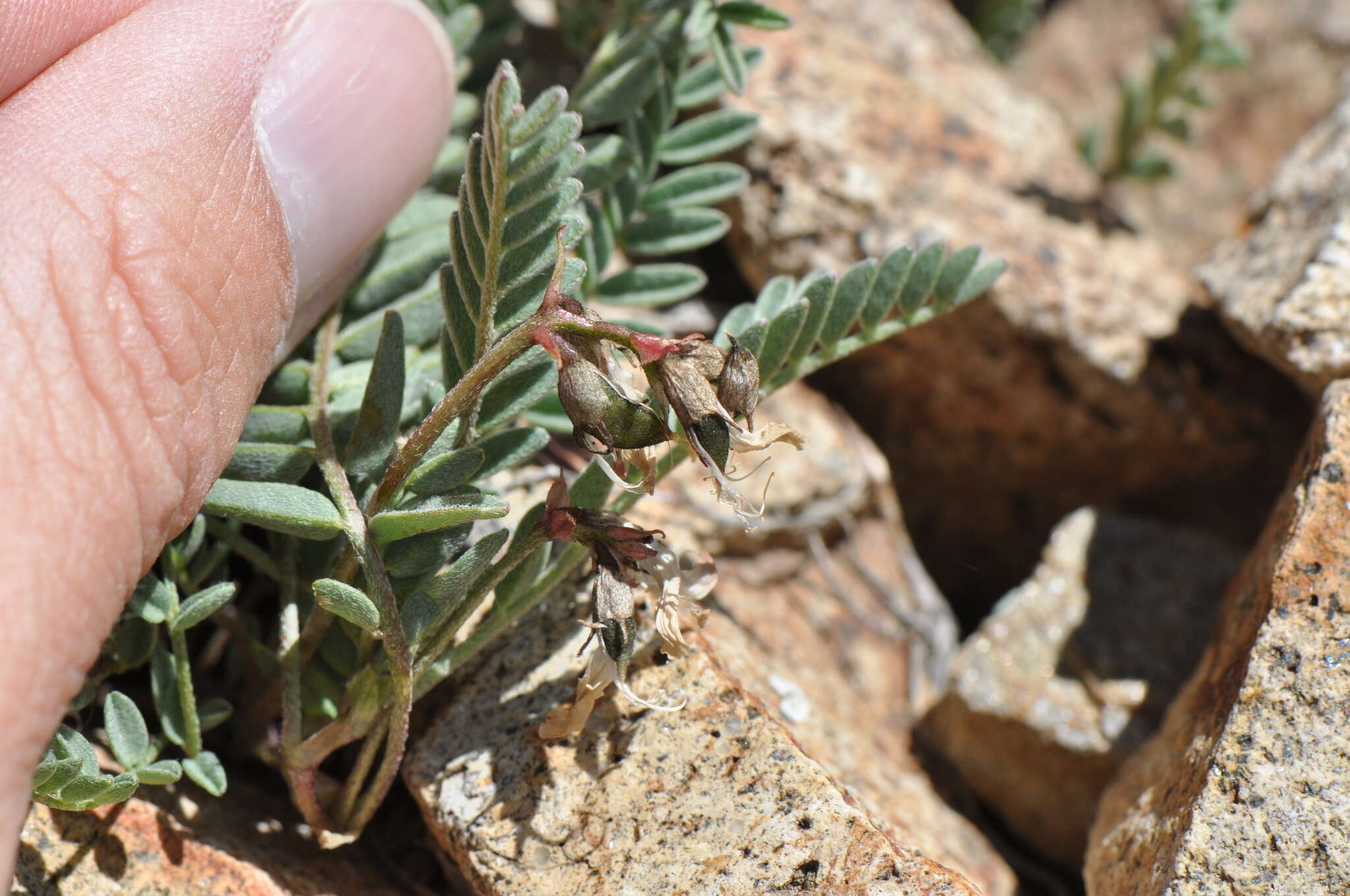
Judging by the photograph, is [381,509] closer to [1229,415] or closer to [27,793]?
[27,793]

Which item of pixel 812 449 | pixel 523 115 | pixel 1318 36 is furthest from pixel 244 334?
pixel 1318 36

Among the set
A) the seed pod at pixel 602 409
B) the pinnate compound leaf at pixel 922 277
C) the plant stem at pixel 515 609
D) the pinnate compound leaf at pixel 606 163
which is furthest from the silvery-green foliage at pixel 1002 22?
the seed pod at pixel 602 409

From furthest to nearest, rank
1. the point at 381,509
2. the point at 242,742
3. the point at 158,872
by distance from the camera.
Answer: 1. the point at 242,742
2. the point at 158,872
3. the point at 381,509

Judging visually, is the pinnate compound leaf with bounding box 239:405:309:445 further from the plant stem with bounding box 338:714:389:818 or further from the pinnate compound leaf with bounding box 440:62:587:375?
the plant stem with bounding box 338:714:389:818

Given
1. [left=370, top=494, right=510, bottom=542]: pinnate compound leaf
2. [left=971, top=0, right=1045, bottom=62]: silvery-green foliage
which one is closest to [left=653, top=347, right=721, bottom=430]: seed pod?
[left=370, top=494, right=510, bottom=542]: pinnate compound leaf

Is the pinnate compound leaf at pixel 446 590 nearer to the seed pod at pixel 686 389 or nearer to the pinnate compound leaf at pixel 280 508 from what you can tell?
the pinnate compound leaf at pixel 280 508

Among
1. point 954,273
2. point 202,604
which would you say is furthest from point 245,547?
point 954,273
